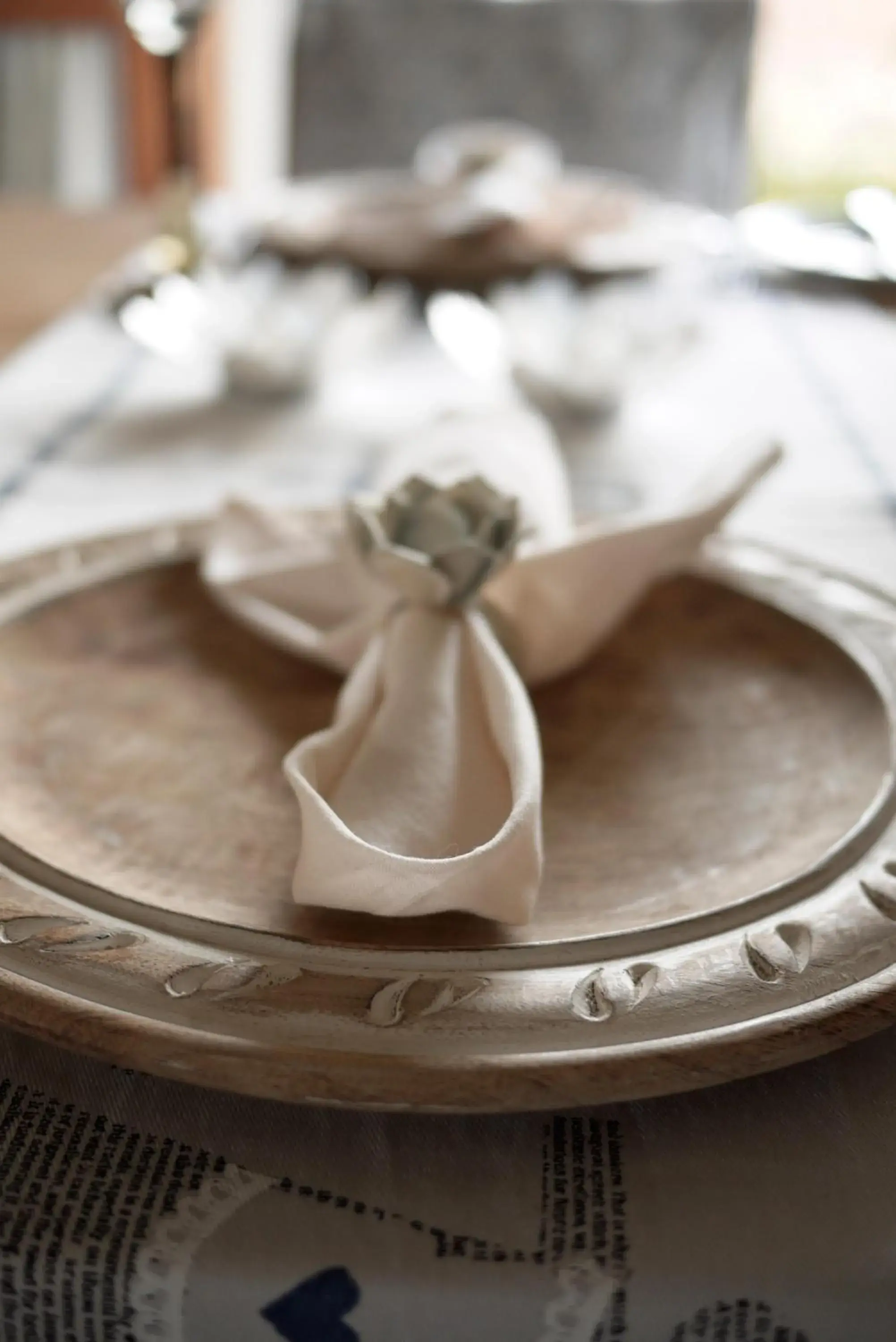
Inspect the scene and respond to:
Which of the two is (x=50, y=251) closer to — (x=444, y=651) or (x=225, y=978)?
(x=444, y=651)

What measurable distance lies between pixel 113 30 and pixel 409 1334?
7.30 ft

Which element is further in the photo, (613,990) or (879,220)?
(879,220)

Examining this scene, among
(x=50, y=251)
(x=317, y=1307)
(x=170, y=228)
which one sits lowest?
(x=50, y=251)

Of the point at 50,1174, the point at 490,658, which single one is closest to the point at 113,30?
the point at 490,658

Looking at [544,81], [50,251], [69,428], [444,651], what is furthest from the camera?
[544,81]

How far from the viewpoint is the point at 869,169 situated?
422cm

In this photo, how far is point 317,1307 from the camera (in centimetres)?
30

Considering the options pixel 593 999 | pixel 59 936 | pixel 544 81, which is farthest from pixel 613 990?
pixel 544 81

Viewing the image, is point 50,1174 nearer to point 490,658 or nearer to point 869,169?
point 490,658

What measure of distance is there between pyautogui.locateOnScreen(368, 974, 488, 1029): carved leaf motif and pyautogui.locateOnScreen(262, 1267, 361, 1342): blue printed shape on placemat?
2.2 inches

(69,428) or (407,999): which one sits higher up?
(407,999)

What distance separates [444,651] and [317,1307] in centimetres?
22

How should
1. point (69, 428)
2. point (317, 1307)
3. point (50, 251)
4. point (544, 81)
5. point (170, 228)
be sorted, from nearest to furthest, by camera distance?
point (317, 1307) → point (69, 428) → point (170, 228) → point (50, 251) → point (544, 81)

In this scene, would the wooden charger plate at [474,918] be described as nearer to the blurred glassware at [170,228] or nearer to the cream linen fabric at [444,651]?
the cream linen fabric at [444,651]
